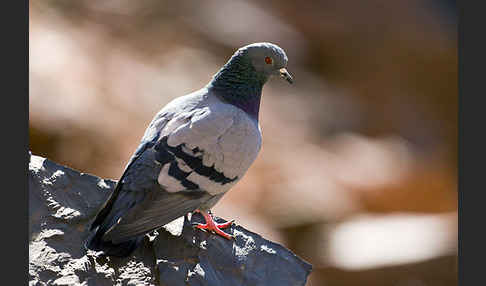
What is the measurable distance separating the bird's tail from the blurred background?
12.9ft

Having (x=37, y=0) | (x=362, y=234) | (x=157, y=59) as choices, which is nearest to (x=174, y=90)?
(x=157, y=59)

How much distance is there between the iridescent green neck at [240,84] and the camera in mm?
3830

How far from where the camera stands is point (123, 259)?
3520 millimetres

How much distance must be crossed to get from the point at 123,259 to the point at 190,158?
70 cm

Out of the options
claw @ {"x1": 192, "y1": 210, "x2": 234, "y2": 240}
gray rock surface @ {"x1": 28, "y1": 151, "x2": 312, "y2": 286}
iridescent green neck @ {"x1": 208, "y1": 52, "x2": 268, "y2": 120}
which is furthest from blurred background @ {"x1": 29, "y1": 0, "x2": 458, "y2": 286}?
iridescent green neck @ {"x1": 208, "y1": 52, "x2": 268, "y2": 120}

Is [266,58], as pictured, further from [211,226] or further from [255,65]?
[211,226]

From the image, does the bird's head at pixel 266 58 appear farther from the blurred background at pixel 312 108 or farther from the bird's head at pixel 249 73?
the blurred background at pixel 312 108

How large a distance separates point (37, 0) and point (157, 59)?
1.96m

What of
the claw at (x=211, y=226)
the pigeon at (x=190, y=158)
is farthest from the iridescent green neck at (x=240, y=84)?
the claw at (x=211, y=226)

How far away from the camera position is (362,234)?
25.6 ft

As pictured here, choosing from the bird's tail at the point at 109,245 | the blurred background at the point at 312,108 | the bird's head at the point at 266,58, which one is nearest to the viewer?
the bird's tail at the point at 109,245

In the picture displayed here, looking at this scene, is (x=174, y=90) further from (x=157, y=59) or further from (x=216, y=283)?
(x=216, y=283)

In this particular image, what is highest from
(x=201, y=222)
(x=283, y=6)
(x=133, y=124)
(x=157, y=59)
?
(x=283, y=6)

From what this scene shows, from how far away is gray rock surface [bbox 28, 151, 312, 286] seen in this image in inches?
136
